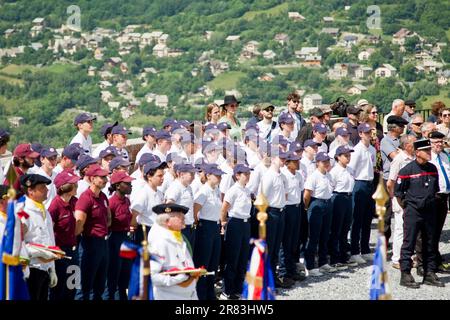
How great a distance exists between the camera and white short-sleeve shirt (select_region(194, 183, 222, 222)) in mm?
11234

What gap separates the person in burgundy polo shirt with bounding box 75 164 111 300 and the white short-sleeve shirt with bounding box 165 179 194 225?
2.76 feet

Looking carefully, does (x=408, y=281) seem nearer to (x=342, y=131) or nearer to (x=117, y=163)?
(x=342, y=131)

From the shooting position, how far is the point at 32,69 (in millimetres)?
73812

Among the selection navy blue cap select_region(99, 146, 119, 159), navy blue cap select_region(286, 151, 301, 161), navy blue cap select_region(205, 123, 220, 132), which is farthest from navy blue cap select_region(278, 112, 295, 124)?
navy blue cap select_region(99, 146, 119, 159)

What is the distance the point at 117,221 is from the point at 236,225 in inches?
66.5

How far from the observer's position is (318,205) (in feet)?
42.6

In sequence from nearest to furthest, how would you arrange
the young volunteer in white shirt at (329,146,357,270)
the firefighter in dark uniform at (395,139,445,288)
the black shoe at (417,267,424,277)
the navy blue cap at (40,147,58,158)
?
the navy blue cap at (40,147,58,158) < the firefighter in dark uniform at (395,139,445,288) < the black shoe at (417,267,424,277) < the young volunteer in white shirt at (329,146,357,270)

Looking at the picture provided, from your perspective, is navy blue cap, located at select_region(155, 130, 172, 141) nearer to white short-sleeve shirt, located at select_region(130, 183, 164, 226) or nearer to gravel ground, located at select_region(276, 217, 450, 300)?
white short-sleeve shirt, located at select_region(130, 183, 164, 226)

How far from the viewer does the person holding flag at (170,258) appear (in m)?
8.66

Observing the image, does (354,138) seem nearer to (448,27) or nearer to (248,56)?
(448,27)

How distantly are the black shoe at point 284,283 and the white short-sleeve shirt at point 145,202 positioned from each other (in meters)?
2.36

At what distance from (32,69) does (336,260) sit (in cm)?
6282

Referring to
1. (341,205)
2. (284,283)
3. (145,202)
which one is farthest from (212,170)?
(341,205)
